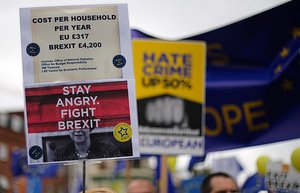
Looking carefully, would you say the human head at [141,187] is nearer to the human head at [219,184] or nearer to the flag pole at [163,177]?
the flag pole at [163,177]

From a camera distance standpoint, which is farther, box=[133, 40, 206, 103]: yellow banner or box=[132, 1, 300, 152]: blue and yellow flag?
box=[133, 40, 206, 103]: yellow banner

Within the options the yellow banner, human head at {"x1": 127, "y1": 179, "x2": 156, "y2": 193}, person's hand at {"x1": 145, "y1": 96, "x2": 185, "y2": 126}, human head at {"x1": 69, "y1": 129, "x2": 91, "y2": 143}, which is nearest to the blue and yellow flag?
the yellow banner

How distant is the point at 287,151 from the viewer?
9328 millimetres

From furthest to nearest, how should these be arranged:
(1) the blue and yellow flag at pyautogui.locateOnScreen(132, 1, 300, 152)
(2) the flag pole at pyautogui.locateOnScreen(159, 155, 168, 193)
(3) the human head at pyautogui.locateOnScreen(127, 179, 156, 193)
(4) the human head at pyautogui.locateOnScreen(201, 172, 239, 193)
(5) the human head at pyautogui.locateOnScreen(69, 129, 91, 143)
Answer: (2) the flag pole at pyautogui.locateOnScreen(159, 155, 168, 193) < (3) the human head at pyautogui.locateOnScreen(127, 179, 156, 193) < (1) the blue and yellow flag at pyautogui.locateOnScreen(132, 1, 300, 152) < (4) the human head at pyautogui.locateOnScreen(201, 172, 239, 193) < (5) the human head at pyautogui.locateOnScreen(69, 129, 91, 143)

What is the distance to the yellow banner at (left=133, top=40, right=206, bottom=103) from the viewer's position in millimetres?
6680

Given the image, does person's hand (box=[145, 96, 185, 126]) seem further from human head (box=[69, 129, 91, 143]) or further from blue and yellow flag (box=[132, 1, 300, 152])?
human head (box=[69, 129, 91, 143])

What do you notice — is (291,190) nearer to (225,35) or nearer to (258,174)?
(258,174)

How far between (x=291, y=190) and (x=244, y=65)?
7.15 ft

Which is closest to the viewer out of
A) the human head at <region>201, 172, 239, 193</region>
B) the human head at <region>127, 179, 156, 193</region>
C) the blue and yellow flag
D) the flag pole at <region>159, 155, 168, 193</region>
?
the human head at <region>201, 172, 239, 193</region>

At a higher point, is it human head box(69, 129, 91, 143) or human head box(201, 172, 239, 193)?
human head box(69, 129, 91, 143)

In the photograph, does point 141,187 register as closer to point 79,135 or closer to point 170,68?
point 170,68

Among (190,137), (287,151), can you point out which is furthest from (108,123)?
(287,151)

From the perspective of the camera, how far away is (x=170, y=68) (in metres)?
6.79

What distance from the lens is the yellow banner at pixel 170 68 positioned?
6.68 meters
